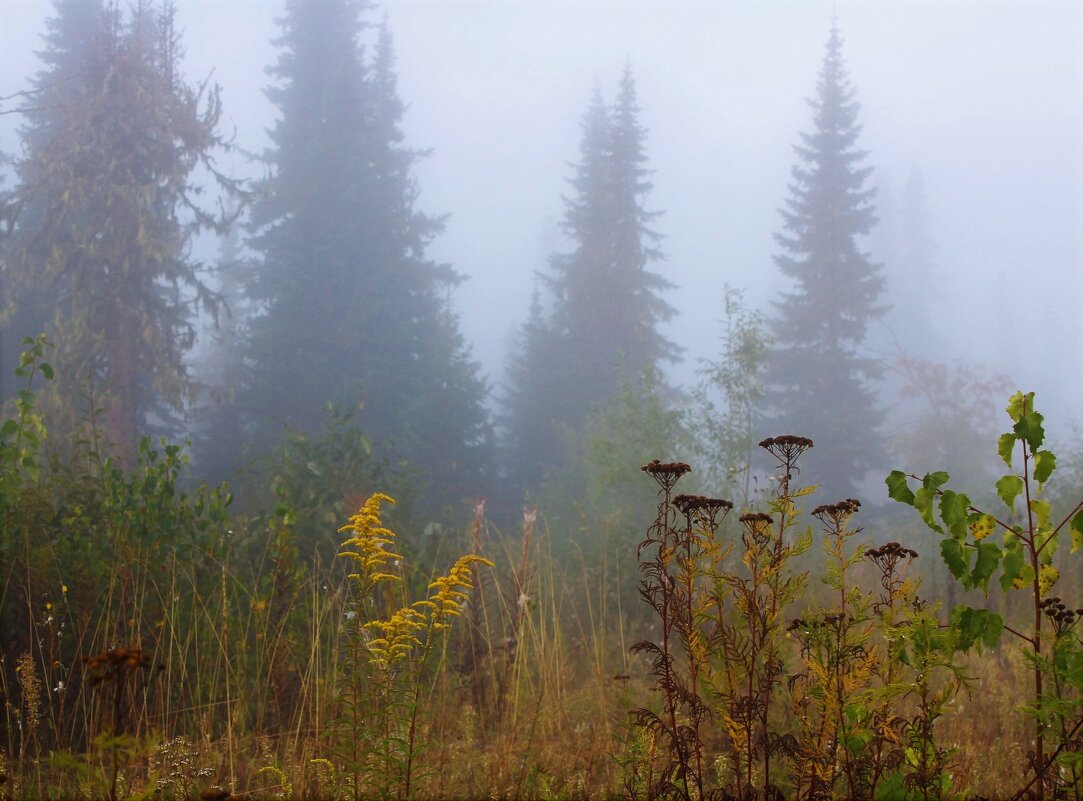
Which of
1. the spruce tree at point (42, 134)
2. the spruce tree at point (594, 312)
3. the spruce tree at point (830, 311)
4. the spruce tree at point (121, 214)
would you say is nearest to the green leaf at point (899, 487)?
the spruce tree at point (42, 134)

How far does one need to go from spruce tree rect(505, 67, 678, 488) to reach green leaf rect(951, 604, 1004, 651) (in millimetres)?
18176

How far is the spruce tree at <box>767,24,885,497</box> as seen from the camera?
20.7 meters

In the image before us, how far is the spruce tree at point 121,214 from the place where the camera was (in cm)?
1477

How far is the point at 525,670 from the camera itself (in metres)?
4.36

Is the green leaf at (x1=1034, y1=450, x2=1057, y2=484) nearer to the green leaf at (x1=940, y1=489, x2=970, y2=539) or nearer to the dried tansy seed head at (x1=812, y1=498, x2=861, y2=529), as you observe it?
the green leaf at (x1=940, y1=489, x2=970, y2=539)

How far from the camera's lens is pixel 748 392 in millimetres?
13023

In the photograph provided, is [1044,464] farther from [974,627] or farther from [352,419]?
[352,419]

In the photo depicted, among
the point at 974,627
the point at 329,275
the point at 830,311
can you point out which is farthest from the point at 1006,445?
the point at 830,311

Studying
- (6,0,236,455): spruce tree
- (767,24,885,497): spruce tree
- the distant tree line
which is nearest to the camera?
(6,0,236,455): spruce tree

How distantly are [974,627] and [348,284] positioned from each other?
17525 mm

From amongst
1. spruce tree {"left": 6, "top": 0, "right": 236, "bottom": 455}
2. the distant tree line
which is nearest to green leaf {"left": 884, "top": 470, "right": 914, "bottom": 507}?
the distant tree line

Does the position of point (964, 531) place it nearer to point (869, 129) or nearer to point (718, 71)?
point (869, 129)

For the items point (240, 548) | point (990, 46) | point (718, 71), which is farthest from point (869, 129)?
point (718, 71)

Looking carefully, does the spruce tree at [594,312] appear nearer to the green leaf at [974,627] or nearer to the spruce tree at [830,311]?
the spruce tree at [830,311]
